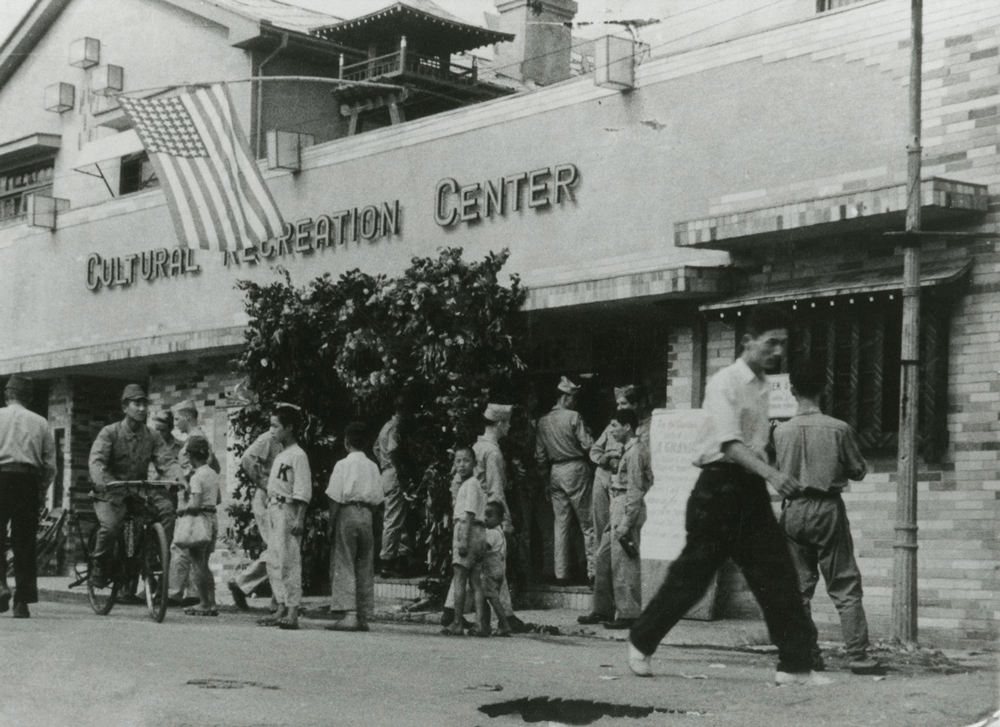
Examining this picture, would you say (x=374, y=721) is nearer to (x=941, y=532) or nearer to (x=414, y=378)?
(x=941, y=532)

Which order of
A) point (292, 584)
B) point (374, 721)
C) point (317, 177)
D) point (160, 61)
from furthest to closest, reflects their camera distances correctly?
point (160, 61) → point (317, 177) → point (292, 584) → point (374, 721)

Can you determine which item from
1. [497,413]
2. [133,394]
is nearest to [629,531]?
[497,413]

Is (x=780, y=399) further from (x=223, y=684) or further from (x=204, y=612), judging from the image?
(x=223, y=684)

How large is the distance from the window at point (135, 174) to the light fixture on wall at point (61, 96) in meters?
1.80

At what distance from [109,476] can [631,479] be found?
420 cm

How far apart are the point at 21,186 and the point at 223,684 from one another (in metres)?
21.0

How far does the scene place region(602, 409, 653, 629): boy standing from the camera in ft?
41.5

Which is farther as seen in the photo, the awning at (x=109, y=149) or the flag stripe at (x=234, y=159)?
the awning at (x=109, y=149)

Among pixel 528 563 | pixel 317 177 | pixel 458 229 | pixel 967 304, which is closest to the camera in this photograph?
pixel 967 304

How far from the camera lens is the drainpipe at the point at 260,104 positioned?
22.7 m

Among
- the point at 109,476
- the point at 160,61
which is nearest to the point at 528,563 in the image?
the point at 109,476

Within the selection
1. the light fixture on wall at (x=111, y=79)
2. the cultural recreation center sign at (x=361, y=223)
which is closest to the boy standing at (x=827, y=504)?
the cultural recreation center sign at (x=361, y=223)

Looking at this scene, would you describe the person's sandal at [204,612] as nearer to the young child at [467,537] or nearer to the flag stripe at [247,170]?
the young child at [467,537]

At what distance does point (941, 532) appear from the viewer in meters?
11.8
